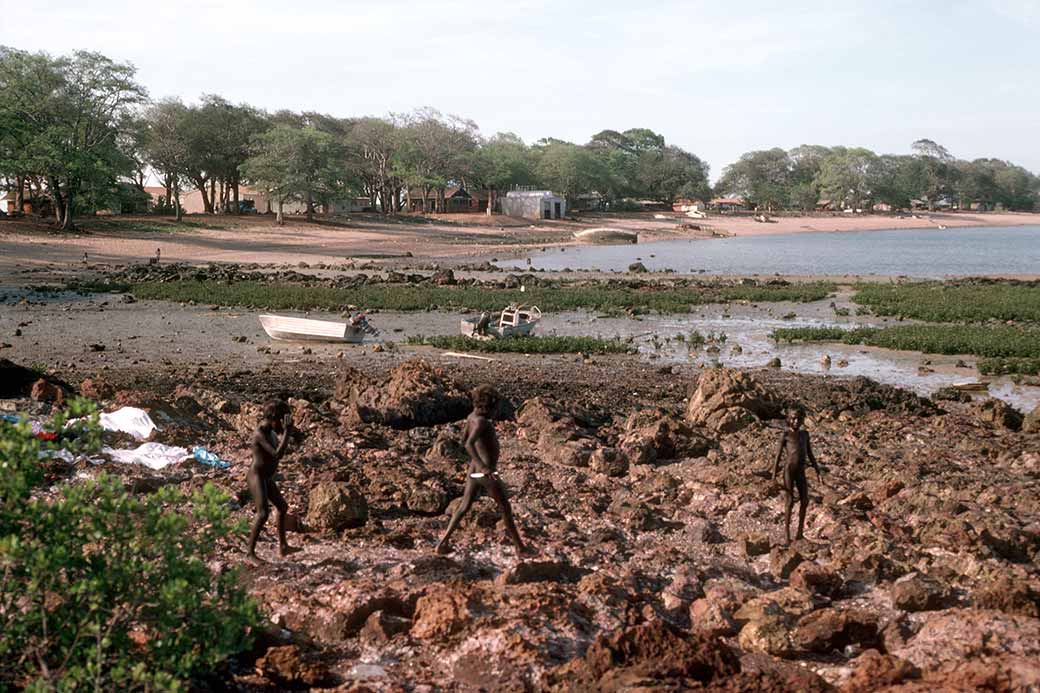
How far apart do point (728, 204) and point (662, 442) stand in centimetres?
13097

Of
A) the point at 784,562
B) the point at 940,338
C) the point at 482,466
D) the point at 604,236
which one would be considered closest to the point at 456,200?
the point at 604,236

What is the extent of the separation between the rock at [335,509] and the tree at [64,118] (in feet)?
148

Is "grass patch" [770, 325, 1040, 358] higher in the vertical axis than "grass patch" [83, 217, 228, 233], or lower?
lower

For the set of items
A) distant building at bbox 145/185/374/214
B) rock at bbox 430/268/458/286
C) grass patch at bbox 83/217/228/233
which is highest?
distant building at bbox 145/185/374/214

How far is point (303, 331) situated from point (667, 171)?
107692mm

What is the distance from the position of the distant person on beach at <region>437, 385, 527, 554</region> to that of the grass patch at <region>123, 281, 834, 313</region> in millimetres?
22329

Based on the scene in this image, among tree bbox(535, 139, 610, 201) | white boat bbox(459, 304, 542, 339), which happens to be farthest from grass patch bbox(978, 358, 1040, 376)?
tree bbox(535, 139, 610, 201)

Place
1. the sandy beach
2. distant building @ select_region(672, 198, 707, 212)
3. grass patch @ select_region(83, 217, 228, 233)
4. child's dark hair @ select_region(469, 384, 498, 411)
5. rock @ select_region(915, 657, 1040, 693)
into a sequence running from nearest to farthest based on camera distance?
rock @ select_region(915, 657, 1040, 693) → child's dark hair @ select_region(469, 384, 498, 411) → the sandy beach → grass patch @ select_region(83, 217, 228, 233) → distant building @ select_region(672, 198, 707, 212)

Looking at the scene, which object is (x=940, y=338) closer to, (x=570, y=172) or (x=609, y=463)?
(x=609, y=463)

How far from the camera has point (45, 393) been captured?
532 inches

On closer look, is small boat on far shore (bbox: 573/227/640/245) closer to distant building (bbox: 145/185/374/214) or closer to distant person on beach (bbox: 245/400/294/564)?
distant building (bbox: 145/185/374/214)

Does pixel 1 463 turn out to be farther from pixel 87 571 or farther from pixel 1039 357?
pixel 1039 357

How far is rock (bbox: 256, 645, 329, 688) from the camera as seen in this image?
6430 mm

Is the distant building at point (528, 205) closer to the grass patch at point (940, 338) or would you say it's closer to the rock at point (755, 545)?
the grass patch at point (940, 338)
